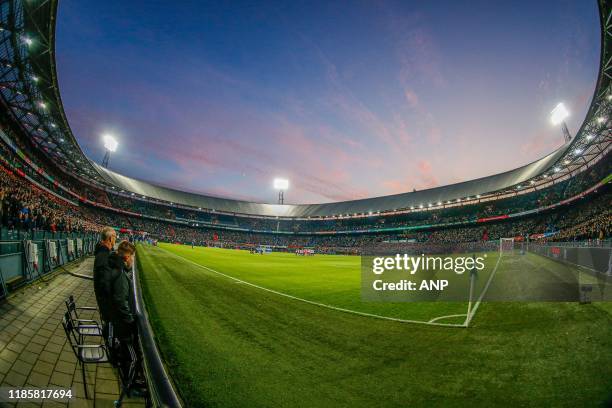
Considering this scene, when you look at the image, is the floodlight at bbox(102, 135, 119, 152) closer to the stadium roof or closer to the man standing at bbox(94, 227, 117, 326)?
the stadium roof

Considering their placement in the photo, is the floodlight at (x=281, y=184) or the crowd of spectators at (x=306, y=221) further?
the floodlight at (x=281, y=184)

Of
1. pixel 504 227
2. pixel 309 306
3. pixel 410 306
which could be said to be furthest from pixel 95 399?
pixel 504 227

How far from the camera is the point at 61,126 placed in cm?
2925

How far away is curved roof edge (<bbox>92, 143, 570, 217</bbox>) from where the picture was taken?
57.8m

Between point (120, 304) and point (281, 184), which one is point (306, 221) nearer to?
point (281, 184)

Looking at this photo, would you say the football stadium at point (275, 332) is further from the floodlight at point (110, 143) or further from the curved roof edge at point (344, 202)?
the floodlight at point (110, 143)

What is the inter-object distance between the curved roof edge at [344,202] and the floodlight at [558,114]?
9020 millimetres

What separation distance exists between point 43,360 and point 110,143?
74.7m

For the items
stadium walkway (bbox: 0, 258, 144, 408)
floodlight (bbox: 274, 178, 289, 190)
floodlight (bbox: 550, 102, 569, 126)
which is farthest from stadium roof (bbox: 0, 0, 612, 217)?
floodlight (bbox: 274, 178, 289, 190)

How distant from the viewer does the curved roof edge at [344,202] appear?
5778 centimetres

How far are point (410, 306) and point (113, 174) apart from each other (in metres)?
87.5

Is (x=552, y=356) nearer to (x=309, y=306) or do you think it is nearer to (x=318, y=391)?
(x=318, y=391)

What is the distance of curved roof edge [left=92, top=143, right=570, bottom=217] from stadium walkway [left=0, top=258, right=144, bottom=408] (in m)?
63.4

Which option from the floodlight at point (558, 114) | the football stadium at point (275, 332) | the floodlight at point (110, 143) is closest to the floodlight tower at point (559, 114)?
the floodlight at point (558, 114)
